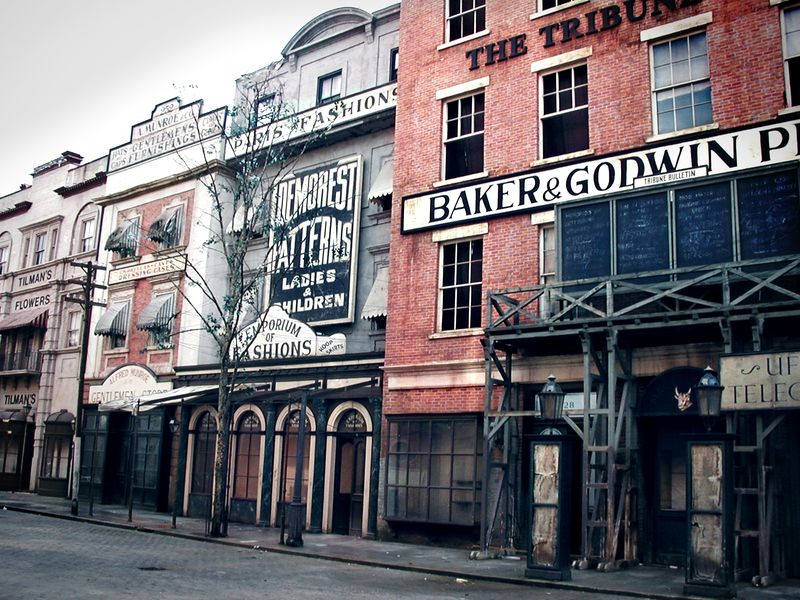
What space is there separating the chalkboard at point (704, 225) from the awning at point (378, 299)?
25.7 ft

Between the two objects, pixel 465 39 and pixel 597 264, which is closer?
pixel 597 264

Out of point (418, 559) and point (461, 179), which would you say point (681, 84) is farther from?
point (418, 559)

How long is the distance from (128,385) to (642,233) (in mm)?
18868

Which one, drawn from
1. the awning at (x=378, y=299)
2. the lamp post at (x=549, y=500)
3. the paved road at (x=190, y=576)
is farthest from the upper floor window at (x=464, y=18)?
the paved road at (x=190, y=576)

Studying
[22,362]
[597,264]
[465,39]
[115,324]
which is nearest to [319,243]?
[465,39]

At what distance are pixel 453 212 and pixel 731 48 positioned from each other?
6680 millimetres

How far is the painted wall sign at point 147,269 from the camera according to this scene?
27531 mm

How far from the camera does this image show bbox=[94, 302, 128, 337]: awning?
28.9 meters

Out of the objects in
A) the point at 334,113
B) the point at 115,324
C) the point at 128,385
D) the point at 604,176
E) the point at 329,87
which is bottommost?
the point at 128,385

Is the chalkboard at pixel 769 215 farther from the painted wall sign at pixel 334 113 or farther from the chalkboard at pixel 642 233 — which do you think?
the painted wall sign at pixel 334 113

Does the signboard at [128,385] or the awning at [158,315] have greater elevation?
the awning at [158,315]

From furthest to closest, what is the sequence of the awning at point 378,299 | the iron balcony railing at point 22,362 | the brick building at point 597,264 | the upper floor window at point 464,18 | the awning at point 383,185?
1. the iron balcony railing at point 22,362
2. the awning at point 383,185
3. the awning at point 378,299
4. the upper floor window at point 464,18
5. the brick building at point 597,264

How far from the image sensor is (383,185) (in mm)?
21719

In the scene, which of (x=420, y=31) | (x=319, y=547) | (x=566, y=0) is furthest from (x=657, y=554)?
(x=420, y=31)
